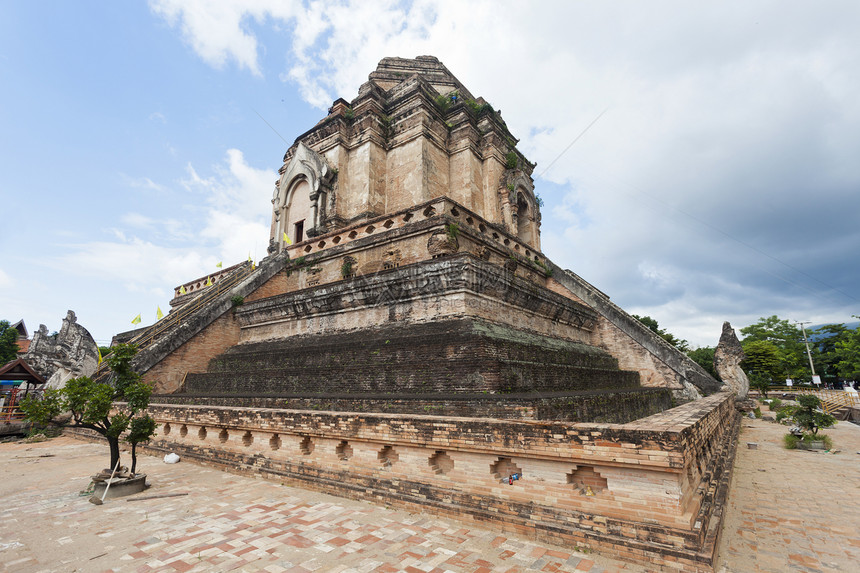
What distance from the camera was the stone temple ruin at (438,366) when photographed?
153 inches

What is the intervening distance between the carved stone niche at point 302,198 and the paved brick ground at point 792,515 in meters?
12.9

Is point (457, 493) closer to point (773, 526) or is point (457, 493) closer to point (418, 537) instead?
point (418, 537)

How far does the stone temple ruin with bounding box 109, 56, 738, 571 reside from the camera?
3.89 metres

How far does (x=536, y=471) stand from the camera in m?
4.18

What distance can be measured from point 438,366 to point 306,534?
300cm

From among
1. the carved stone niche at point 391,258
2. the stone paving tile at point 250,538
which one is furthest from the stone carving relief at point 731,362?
the stone paving tile at point 250,538

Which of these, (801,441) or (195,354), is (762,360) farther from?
(195,354)

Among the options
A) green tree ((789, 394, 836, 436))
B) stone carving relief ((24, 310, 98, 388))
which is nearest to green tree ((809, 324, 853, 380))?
green tree ((789, 394, 836, 436))

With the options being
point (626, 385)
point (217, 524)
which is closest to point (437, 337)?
point (217, 524)

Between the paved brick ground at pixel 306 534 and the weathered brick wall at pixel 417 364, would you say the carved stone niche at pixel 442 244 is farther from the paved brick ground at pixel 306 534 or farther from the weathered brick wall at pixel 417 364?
the paved brick ground at pixel 306 534

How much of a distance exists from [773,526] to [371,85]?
52.4ft

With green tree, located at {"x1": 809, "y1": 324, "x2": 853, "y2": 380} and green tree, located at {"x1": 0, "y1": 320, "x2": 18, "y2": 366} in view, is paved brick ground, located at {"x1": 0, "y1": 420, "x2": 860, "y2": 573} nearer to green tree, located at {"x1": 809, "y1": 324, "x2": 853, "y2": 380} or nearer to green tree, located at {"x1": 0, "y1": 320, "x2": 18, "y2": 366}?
green tree, located at {"x1": 0, "y1": 320, "x2": 18, "y2": 366}

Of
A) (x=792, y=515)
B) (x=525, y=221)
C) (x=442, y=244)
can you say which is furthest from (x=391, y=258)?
(x=792, y=515)

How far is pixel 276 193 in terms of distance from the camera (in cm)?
1677
